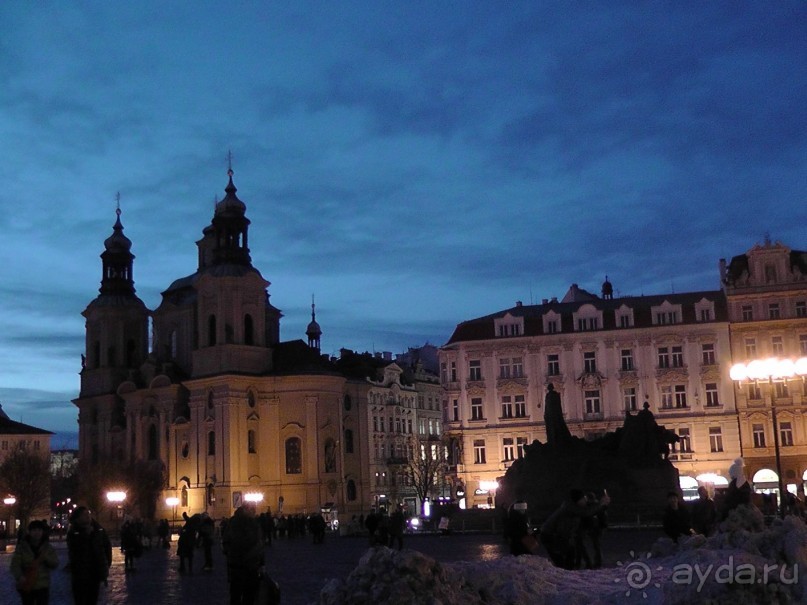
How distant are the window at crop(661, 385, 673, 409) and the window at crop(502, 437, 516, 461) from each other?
10.1 m

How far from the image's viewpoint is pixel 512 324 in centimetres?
7288

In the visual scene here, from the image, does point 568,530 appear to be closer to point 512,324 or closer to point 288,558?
point 288,558

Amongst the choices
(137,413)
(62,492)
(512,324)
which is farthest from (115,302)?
(512,324)

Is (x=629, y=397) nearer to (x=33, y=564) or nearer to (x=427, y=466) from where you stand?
(x=427, y=466)

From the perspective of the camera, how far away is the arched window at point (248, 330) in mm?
81000

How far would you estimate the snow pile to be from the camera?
9.98 meters

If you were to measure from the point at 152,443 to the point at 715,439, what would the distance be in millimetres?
43940

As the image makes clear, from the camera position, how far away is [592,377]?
70562 mm

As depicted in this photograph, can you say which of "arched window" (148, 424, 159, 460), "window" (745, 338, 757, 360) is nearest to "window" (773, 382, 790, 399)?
"window" (745, 338, 757, 360)

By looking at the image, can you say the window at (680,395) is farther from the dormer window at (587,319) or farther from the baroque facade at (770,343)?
the dormer window at (587,319)

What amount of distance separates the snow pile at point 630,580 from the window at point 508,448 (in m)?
59.4

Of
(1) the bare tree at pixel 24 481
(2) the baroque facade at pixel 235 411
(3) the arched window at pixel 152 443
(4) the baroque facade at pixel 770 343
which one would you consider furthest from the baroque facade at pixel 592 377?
(1) the bare tree at pixel 24 481

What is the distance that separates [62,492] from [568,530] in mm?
103623

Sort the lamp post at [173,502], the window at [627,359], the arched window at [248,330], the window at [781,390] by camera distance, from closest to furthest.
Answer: the window at [781,390] < the window at [627,359] < the lamp post at [173,502] < the arched window at [248,330]
